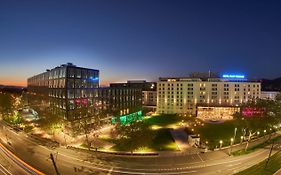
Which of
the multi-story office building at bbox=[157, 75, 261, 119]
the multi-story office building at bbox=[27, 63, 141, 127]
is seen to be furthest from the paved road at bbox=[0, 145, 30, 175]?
the multi-story office building at bbox=[157, 75, 261, 119]

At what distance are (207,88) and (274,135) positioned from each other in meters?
52.5

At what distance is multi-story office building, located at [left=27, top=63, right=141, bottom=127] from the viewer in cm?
8327

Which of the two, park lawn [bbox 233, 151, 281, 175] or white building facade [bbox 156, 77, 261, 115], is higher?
white building facade [bbox 156, 77, 261, 115]

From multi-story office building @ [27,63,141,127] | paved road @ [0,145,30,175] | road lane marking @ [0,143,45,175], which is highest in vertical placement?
multi-story office building @ [27,63,141,127]

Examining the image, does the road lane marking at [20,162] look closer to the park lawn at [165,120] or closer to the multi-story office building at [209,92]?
the park lawn at [165,120]

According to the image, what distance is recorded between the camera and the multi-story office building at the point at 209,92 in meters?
128

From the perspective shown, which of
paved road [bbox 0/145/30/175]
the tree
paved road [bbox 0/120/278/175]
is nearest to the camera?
paved road [bbox 0/145/30/175]

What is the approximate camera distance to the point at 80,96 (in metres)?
87.5

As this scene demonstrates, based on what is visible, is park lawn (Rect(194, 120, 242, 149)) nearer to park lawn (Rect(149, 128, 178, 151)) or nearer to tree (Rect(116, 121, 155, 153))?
park lawn (Rect(149, 128, 178, 151))

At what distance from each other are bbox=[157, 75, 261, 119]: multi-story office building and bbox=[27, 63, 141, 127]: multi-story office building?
31.0 metres

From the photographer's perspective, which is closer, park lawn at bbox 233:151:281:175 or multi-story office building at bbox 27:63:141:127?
park lawn at bbox 233:151:281:175

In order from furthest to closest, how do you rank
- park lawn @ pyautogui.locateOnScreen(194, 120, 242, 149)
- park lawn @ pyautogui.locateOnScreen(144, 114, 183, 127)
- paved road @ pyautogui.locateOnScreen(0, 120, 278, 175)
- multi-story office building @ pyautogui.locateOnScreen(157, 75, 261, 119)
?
multi-story office building @ pyautogui.locateOnScreen(157, 75, 261, 119)
park lawn @ pyautogui.locateOnScreen(144, 114, 183, 127)
park lawn @ pyautogui.locateOnScreen(194, 120, 242, 149)
paved road @ pyautogui.locateOnScreen(0, 120, 278, 175)

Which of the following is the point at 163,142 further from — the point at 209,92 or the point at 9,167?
the point at 209,92

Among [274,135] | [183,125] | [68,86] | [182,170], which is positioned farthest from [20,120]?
[274,135]
